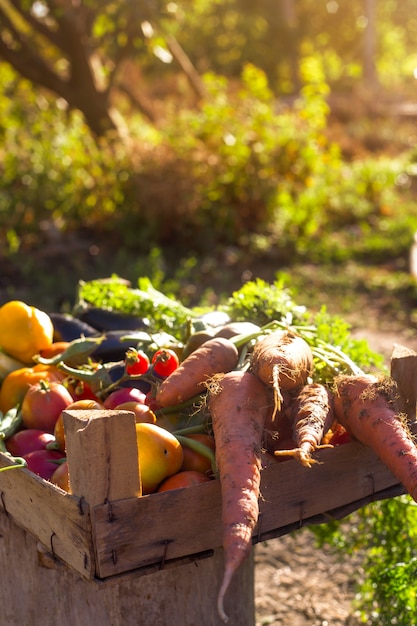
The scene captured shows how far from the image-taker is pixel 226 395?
6.31 feet

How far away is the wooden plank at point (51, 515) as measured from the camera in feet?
5.55

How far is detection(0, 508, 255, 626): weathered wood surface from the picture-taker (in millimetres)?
2020

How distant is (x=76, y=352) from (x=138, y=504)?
80cm

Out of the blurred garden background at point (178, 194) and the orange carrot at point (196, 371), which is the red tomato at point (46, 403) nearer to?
the orange carrot at point (196, 371)

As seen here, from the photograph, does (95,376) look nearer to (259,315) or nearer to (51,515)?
(51,515)

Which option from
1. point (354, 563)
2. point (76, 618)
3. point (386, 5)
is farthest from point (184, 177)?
point (386, 5)

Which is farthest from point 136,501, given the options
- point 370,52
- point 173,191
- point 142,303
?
point 370,52

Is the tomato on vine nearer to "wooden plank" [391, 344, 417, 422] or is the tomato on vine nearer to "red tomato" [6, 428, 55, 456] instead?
"red tomato" [6, 428, 55, 456]

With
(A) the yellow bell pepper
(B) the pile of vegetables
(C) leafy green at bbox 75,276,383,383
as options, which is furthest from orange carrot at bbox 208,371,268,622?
(A) the yellow bell pepper

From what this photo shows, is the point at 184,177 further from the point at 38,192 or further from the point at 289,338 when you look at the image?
the point at 289,338

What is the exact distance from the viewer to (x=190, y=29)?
804 inches

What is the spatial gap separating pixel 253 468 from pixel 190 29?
66.0 ft

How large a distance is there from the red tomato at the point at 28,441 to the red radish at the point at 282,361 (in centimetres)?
60

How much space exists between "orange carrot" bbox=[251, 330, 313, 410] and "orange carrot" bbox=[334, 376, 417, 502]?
4.0 inches
